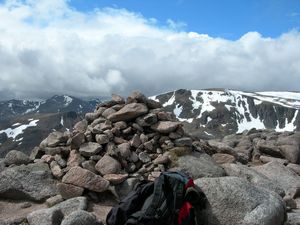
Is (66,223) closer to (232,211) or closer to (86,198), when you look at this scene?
(86,198)

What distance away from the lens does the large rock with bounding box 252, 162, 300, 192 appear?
75.1ft

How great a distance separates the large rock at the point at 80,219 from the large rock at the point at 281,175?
12.4 m

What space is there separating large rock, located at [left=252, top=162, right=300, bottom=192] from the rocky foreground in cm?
6

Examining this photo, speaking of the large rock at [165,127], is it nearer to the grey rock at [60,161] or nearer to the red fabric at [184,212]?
the grey rock at [60,161]

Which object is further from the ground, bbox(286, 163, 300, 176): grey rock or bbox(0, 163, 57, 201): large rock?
bbox(0, 163, 57, 201): large rock

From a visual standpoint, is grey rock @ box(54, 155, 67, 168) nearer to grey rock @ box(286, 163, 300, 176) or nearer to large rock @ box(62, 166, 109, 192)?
large rock @ box(62, 166, 109, 192)

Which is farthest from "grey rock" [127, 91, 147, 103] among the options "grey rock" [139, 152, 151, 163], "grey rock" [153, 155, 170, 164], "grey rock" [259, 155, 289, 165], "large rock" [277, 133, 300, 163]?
"large rock" [277, 133, 300, 163]

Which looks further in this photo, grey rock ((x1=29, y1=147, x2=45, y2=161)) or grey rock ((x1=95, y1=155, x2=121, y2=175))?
grey rock ((x1=29, y1=147, x2=45, y2=161))

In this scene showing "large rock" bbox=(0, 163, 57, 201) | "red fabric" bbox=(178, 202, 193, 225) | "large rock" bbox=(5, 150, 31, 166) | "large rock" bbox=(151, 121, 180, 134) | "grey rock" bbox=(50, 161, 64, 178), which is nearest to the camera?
"red fabric" bbox=(178, 202, 193, 225)

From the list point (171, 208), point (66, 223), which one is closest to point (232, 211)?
point (171, 208)

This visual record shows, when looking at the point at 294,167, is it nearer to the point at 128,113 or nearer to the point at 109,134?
the point at 128,113

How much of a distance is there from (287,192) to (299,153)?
8916mm

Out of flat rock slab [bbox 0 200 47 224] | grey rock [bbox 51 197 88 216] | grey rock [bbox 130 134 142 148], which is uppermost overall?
grey rock [bbox 130 134 142 148]

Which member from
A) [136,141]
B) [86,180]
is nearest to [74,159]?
[86,180]
